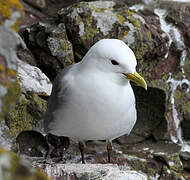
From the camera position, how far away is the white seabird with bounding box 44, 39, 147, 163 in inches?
107

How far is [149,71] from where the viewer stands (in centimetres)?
484

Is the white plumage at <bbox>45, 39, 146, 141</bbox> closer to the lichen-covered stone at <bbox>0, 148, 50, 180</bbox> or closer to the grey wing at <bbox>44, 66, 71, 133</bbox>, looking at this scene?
the grey wing at <bbox>44, 66, 71, 133</bbox>

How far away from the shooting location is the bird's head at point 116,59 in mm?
2682

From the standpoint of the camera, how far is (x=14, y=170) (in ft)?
3.83

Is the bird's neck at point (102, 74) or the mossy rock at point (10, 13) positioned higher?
the mossy rock at point (10, 13)

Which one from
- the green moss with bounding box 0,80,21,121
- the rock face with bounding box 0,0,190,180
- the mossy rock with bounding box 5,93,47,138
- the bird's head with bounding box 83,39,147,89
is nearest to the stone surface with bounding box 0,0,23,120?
the green moss with bounding box 0,80,21,121

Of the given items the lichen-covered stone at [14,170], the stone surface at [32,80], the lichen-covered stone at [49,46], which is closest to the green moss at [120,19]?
the lichen-covered stone at [49,46]

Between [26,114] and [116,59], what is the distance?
1.42 meters

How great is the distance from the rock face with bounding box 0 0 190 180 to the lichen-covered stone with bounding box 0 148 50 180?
2178mm

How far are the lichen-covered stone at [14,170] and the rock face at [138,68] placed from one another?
2.18 metres

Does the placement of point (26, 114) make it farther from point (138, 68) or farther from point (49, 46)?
point (138, 68)

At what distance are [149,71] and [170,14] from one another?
0.86 m

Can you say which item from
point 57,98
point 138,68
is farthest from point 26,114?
point 138,68

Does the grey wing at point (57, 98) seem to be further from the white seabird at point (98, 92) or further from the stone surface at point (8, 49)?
the stone surface at point (8, 49)
